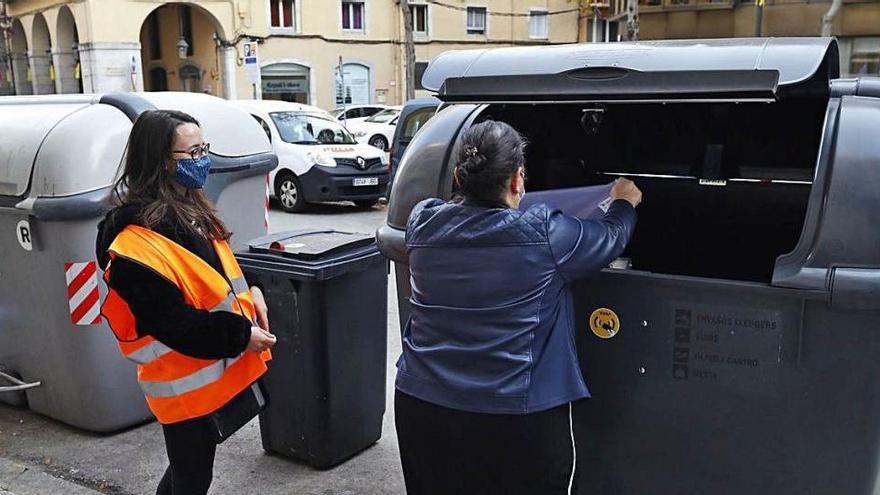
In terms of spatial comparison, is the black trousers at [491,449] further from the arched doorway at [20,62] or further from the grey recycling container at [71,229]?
the arched doorway at [20,62]

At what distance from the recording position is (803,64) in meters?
2.17

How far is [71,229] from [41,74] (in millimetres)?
40638

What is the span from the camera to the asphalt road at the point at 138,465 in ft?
12.2

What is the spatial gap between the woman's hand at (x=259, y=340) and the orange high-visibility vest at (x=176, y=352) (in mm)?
84

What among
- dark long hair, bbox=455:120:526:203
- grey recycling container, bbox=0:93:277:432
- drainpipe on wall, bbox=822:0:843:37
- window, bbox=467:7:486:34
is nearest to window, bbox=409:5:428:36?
window, bbox=467:7:486:34

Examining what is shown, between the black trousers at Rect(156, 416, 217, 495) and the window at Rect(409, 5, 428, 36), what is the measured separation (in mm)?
33742

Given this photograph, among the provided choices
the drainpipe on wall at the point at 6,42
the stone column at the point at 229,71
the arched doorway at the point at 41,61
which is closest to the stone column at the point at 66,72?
the arched doorway at the point at 41,61

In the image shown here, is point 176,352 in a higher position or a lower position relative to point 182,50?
lower

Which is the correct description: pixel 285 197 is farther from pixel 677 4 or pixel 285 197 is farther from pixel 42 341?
pixel 677 4

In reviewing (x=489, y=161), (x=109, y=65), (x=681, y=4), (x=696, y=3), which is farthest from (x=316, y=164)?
(x=109, y=65)

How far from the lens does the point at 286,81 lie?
3312cm

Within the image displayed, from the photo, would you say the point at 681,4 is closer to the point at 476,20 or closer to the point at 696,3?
the point at 696,3

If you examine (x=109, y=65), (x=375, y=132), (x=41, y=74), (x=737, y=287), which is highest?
(x=109, y=65)

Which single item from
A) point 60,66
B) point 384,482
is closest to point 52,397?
point 384,482
